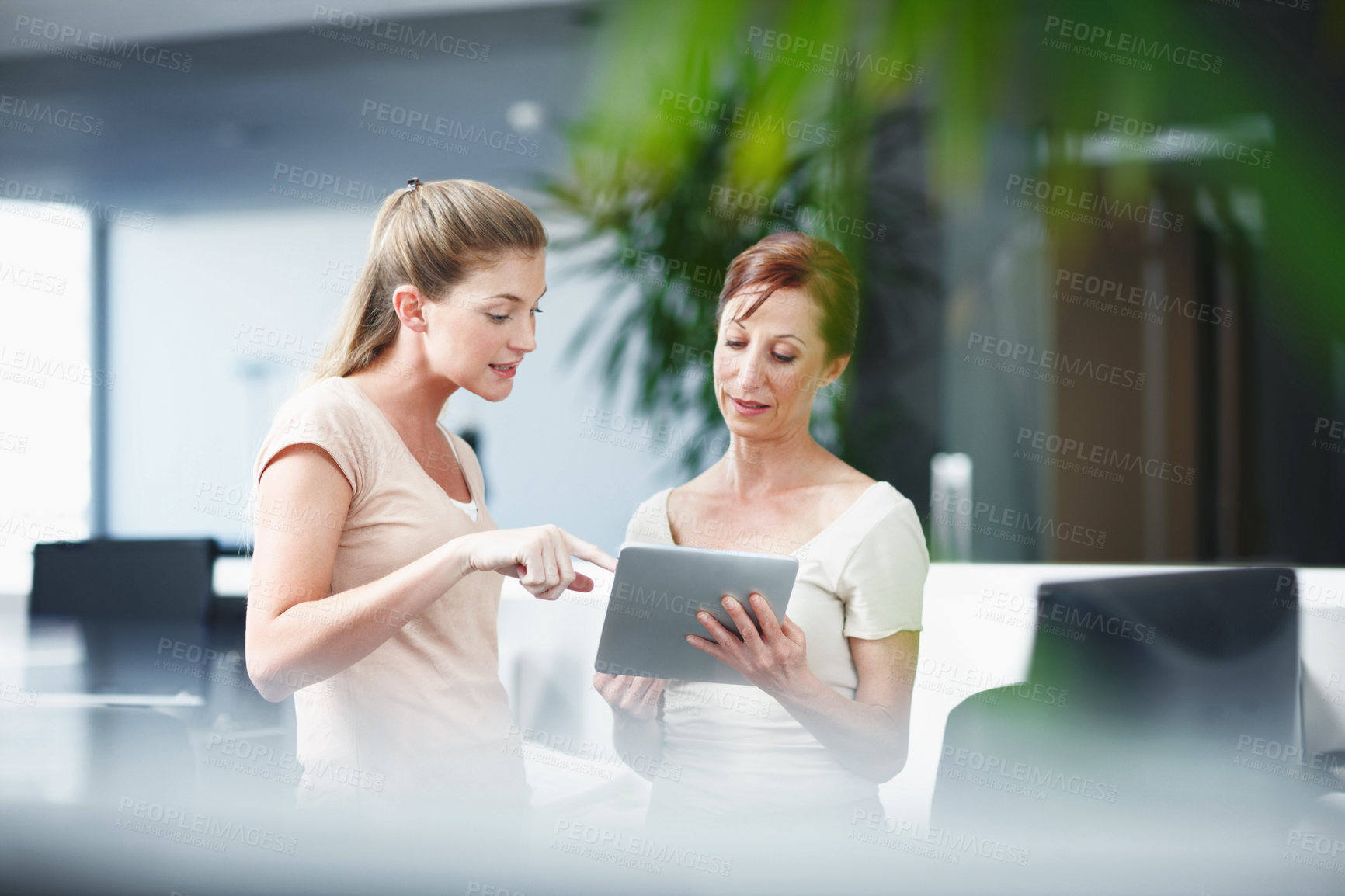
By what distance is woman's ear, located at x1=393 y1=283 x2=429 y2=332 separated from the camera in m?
1.31

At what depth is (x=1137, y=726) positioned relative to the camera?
183 cm

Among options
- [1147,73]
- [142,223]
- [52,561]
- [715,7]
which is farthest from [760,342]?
[52,561]

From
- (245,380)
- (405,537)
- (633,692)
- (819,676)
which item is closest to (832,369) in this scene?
(819,676)

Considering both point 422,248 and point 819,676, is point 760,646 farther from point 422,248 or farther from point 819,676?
point 422,248

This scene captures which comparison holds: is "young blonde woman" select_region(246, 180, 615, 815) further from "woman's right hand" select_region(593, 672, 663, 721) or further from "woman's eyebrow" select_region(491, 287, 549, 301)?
"woman's right hand" select_region(593, 672, 663, 721)

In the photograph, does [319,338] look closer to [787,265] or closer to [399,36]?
[399,36]

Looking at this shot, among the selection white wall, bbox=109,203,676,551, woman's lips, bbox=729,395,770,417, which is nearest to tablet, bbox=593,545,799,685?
woman's lips, bbox=729,395,770,417

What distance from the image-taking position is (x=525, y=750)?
72.2 inches

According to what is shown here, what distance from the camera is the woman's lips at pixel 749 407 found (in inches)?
59.1

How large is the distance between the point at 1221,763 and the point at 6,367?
250 centimetres

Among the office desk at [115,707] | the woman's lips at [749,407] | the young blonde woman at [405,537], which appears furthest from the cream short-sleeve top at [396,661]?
the office desk at [115,707]

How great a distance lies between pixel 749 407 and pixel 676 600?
1.23 feet

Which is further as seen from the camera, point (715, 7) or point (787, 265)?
point (715, 7)

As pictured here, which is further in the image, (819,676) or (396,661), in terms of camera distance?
(819,676)
